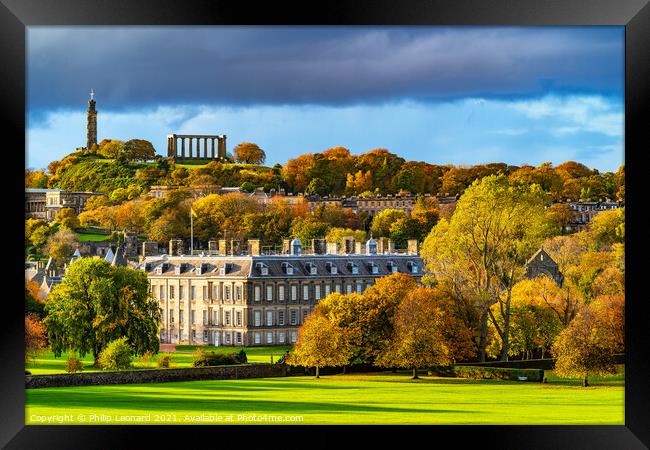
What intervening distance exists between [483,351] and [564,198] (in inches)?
544

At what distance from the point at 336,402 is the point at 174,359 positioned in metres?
6.90

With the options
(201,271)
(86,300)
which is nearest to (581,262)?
(201,271)

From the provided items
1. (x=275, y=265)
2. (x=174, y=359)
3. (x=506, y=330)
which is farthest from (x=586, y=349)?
(x=275, y=265)

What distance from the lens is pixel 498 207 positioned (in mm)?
27859

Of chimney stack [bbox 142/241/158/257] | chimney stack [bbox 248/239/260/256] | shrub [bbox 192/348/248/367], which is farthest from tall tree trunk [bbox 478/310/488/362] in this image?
chimney stack [bbox 142/241/158/257]

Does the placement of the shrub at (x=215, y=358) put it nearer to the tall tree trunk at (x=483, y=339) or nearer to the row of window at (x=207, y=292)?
the tall tree trunk at (x=483, y=339)

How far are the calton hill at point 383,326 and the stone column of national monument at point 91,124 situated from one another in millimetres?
817

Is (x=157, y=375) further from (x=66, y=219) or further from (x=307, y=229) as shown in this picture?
(x=307, y=229)

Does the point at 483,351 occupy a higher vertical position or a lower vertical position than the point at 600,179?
lower

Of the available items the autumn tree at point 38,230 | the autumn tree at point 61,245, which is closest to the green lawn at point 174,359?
the autumn tree at point 61,245

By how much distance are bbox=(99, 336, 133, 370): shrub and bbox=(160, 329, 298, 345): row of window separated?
15.0 ft

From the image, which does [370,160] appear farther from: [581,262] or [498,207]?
[498,207]

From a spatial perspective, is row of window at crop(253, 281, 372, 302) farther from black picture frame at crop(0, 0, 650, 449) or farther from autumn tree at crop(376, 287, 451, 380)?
black picture frame at crop(0, 0, 650, 449)

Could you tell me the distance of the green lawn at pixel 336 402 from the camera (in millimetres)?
19406
